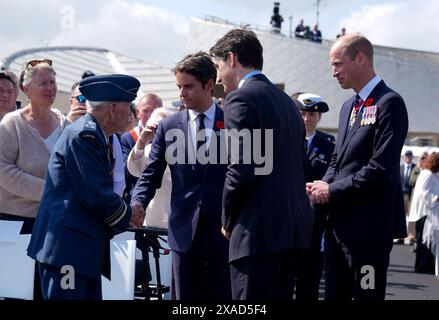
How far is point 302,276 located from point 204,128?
200 centimetres

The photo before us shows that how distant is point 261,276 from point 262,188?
473 mm

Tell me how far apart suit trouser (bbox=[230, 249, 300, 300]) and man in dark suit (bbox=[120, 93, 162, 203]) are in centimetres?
308

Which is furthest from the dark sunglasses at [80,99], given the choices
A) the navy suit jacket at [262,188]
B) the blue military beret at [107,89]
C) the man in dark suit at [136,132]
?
the navy suit jacket at [262,188]

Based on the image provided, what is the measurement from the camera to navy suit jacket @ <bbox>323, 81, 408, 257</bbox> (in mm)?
4828

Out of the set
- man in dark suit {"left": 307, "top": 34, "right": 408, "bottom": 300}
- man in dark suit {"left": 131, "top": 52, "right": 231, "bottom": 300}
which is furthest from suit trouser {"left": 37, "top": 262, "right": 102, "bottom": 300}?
man in dark suit {"left": 307, "top": 34, "right": 408, "bottom": 300}

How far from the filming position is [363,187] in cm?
483

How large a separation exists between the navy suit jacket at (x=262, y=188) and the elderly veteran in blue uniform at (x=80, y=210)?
0.65m

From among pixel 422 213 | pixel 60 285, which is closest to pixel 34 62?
pixel 60 285

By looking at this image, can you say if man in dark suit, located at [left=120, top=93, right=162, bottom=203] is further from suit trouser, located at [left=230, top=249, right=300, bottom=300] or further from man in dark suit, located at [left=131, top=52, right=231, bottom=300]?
suit trouser, located at [left=230, top=249, right=300, bottom=300]

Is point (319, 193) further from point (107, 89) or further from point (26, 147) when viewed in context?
point (26, 147)

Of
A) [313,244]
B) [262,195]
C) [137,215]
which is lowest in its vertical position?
[313,244]

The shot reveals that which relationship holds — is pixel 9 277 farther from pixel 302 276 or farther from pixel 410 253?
pixel 410 253

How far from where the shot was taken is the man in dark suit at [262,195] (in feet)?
14.3

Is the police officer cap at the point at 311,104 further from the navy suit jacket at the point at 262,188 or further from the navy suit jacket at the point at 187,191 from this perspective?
the navy suit jacket at the point at 262,188
